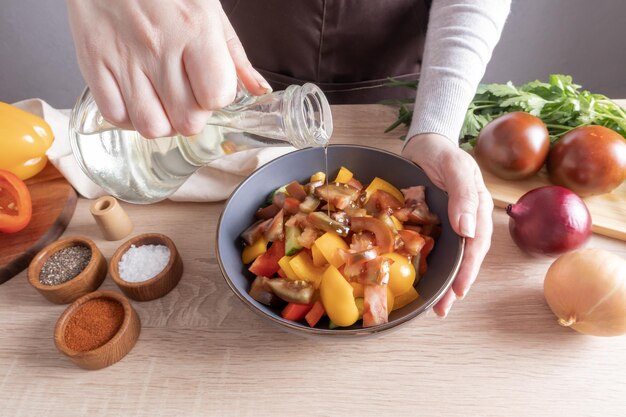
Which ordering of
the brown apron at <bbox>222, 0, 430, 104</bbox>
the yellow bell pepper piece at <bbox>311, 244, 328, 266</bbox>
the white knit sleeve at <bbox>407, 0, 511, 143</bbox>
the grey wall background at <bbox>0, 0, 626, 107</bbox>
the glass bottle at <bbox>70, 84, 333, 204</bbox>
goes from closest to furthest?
the glass bottle at <bbox>70, 84, 333, 204</bbox>
the yellow bell pepper piece at <bbox>311, 244, 328, 266</bbox>
the white knit sleeve at <bbox>407, 0, 511, 143</bbox>
the brown apron at <bbox>222, 0, 430, 104</bbox>
the grey wall background at <bbox>0, 0, 626, 107</bbox>

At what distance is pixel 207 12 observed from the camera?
2.25 ft

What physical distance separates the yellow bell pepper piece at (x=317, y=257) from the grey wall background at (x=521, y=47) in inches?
77.4

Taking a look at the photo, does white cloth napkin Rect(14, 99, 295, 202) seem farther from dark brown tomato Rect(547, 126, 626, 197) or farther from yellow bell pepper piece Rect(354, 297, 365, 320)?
dark brown tomato Rect(547, 126, 626, 197)

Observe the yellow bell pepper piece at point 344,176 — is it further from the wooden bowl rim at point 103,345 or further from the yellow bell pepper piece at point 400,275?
the wooden bowl rim at point 103,345

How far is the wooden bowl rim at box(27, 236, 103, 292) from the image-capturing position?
0.92 metres

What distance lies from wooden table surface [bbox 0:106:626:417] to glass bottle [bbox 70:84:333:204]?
0.25 meters

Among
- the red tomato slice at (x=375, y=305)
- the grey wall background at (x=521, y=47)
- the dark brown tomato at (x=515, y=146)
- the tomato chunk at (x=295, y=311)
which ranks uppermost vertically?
the dark brown tomato at (x=515, y=146)

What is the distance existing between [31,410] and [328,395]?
1.71ft

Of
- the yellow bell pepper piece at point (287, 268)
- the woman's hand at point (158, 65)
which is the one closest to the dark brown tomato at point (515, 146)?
the yellow bell pepper piece at point (287, 268)

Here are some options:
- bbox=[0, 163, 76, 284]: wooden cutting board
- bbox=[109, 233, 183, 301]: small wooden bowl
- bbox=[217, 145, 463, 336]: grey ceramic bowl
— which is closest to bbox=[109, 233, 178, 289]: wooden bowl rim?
bbox=[109, 233, 183, 301]: small wooden bowl

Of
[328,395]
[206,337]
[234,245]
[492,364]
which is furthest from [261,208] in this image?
[492,364]

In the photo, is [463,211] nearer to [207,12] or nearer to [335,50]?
[207,12]

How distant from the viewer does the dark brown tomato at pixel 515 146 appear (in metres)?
1.09

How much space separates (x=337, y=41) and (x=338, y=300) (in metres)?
0.84
